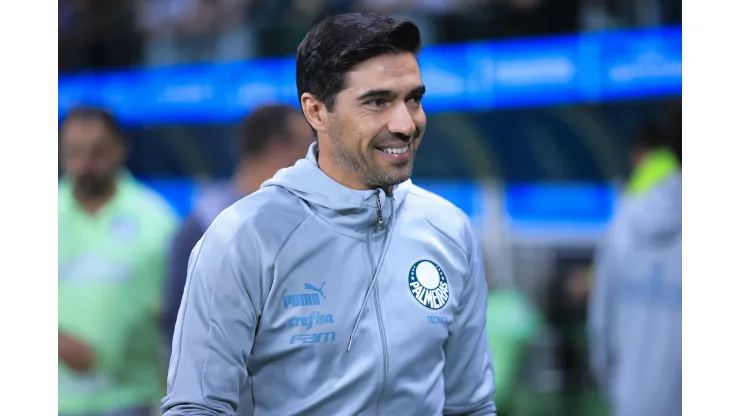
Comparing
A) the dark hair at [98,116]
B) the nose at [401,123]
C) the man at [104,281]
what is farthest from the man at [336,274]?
the dark hair at [98,116]

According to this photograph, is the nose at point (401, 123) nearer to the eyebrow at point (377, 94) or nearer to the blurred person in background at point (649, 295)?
the eyebrow at point (377, 94)

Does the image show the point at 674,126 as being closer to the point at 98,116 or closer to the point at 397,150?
the point at 98,116

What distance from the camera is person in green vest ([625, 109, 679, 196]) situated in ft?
11.7

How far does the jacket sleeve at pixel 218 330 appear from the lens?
4.90 ft

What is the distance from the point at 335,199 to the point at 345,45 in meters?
0.24

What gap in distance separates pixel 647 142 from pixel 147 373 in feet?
6.36

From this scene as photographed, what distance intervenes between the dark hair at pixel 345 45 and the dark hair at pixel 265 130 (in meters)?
1.19

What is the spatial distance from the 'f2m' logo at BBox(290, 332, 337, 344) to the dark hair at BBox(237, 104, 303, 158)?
1305 millimetres

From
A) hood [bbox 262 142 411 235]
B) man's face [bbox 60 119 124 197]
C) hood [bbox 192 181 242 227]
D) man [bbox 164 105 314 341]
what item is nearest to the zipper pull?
hood [bbox 262 142 411 235]

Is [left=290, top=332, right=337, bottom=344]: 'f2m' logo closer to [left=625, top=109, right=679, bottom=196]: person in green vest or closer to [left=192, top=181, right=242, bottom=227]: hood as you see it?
[left=192, top=181, right=242, bottom=227]: hood

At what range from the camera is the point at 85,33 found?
5422 millimetres
